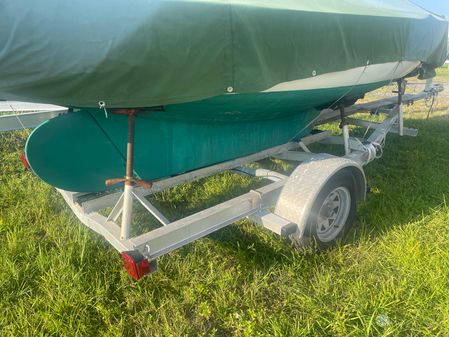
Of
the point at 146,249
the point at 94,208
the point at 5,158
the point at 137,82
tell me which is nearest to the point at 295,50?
the point at 137,82

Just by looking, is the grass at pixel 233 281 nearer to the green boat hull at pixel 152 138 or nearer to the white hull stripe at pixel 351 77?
the green boat hull at pixel 152 138

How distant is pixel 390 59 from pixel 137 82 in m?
2.33

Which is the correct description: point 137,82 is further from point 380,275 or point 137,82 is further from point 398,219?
point 398,219

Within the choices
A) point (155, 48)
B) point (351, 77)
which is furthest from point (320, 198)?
point (155, 48)

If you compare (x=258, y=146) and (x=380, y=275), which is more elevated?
(x=258, y=146)

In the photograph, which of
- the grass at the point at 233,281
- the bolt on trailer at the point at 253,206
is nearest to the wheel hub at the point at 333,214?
the bolt on trailer at the point at 253,206

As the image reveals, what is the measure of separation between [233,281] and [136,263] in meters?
0.78

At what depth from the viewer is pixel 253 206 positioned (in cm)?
248

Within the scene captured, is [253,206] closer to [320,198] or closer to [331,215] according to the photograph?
[320,198]

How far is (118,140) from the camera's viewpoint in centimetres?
254

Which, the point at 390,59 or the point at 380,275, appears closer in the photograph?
the point at 380,275

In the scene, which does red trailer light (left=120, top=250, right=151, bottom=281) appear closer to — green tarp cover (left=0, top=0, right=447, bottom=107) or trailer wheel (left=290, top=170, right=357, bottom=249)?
→ green tarp cover (left=0, top=0, right=447, bottom=107)

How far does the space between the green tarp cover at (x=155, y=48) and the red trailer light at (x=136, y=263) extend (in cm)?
77

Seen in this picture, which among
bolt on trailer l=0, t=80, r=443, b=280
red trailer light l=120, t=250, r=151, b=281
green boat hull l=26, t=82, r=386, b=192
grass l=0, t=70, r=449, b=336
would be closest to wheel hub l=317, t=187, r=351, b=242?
bolt on trailer l=0, t=80, r=443, b=280
